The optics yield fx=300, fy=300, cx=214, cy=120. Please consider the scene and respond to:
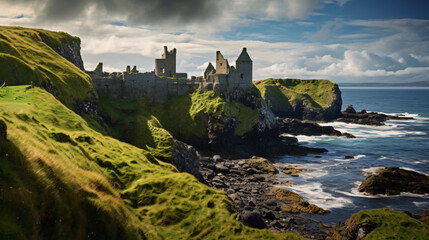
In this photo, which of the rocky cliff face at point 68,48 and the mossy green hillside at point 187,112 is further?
the mossy green hillside at point 187,112

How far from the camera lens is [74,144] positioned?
981 inches

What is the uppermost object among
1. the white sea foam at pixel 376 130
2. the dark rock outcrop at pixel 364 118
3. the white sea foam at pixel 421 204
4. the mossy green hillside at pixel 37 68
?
the mossy green hillside at pixel 37 68

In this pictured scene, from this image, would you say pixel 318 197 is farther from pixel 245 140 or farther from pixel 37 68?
pixel 37 68

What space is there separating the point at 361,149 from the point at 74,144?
72745 millimetres

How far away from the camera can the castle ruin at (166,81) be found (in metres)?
72.8

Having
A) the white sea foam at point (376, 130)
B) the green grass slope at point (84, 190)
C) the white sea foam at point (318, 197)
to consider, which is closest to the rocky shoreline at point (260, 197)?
the white sea foam at point (318, 197)

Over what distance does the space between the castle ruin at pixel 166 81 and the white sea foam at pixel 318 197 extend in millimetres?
38392

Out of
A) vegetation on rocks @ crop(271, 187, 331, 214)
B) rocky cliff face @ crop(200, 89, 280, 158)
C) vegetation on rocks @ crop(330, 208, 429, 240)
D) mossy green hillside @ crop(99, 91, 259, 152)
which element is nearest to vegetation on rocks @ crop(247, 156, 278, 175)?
rocky cliff face @ crop(200, 89, 280, 158)

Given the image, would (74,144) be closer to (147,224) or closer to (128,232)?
(147,224)

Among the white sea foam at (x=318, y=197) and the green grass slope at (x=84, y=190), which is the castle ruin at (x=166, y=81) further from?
the white sea foam at (x=318, y=197)

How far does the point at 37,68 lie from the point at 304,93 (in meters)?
132

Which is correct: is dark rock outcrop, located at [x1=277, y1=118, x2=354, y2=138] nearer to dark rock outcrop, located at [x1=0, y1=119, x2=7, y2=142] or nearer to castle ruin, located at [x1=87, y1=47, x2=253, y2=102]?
castle ruin, located at [x1=87, y1=47, x2=253, y2=102]

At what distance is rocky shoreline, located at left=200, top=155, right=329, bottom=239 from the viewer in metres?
33.3

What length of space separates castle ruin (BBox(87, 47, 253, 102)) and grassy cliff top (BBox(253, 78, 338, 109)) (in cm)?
6240
